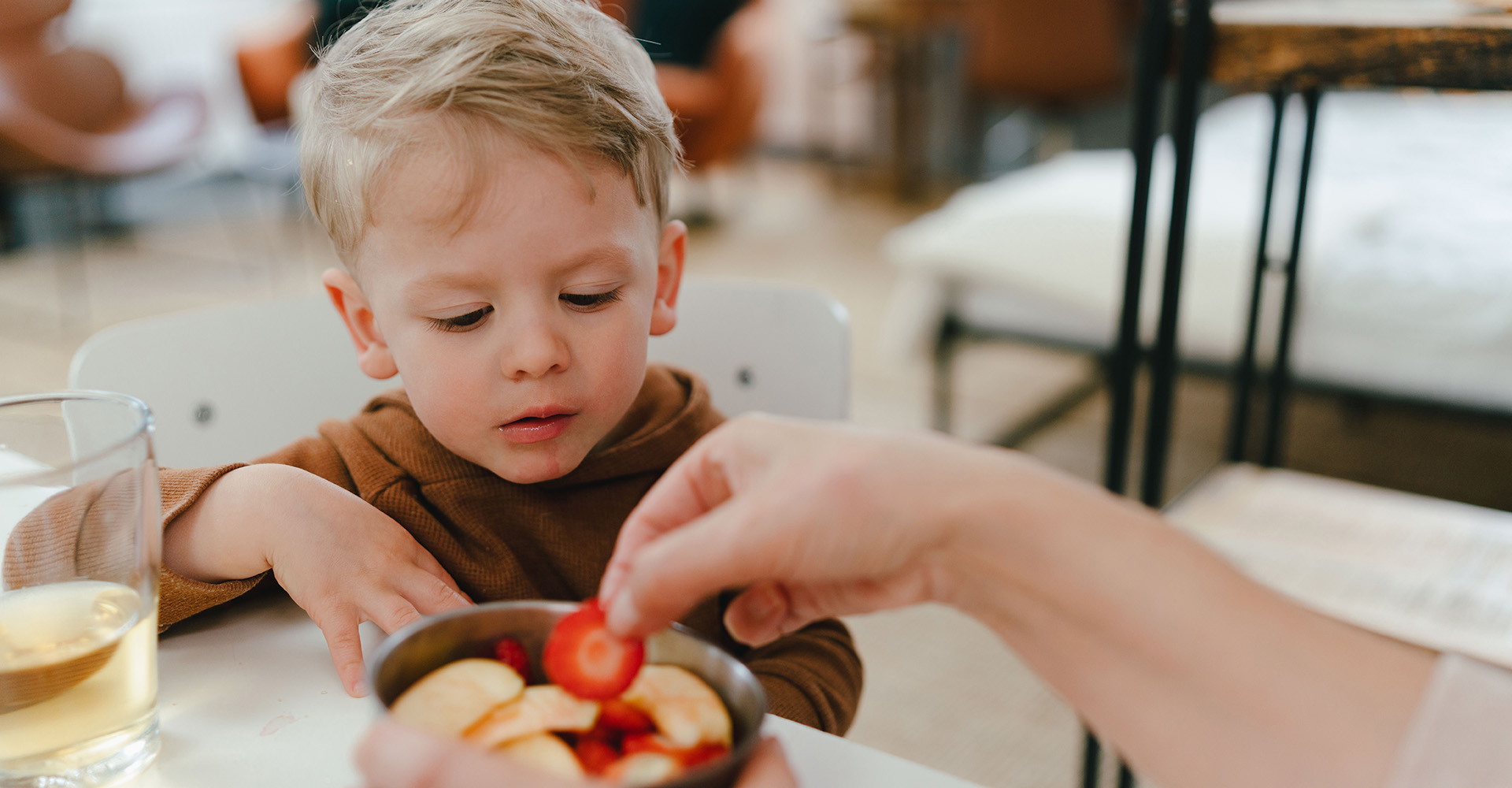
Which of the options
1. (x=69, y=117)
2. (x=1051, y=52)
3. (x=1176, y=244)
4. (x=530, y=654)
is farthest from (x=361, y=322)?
(x=69, y=117)

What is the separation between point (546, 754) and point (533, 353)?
1.14ft

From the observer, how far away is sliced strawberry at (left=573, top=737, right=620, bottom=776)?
36cm

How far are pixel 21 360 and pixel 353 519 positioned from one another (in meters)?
2.88

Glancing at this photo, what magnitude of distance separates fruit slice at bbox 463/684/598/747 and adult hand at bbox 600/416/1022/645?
0.03m

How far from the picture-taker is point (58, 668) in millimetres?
447

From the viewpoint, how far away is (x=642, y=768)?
348 mm

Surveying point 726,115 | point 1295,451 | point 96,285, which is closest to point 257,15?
point 96,285

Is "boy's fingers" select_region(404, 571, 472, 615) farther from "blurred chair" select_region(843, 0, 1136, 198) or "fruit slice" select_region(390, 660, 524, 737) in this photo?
"blurred chair" select_region(843, 0, 1136, 198)

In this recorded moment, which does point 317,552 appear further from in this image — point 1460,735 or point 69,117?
point 69,117

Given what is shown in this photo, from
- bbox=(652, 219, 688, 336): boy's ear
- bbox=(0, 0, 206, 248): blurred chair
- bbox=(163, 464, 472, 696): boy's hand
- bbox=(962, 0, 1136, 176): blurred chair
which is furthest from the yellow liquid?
bbox=(962, 0, 1136, 176): blurred chair

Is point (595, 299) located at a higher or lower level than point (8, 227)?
higher

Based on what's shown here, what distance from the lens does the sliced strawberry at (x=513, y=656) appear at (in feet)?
1.32

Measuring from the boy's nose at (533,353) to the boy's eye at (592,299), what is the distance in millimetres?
36

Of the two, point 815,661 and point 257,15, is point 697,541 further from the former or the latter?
point 257,15
